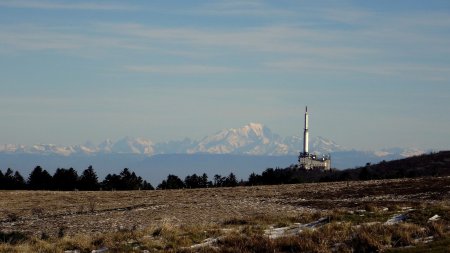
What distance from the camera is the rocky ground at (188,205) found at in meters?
33.8

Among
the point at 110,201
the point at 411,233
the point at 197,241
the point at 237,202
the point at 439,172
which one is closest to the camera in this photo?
the point at 411,233

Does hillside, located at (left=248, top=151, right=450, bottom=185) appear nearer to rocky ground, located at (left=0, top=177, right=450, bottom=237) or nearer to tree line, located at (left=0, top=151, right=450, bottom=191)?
tree line, located at (left=0, top=151, right=450, bottom=191)

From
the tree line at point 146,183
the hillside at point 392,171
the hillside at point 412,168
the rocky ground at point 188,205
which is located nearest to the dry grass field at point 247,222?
the rocky ground at point 188,205

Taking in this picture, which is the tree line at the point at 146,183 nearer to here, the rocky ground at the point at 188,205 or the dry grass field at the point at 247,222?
the rocky ground at the point at 188,205

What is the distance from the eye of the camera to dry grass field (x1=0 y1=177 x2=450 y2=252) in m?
22.8

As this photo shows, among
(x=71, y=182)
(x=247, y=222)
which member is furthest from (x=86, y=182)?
(x=247, y=222)

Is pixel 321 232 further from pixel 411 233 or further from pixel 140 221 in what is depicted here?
pixel 140 221

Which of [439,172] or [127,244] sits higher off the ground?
[439,172]

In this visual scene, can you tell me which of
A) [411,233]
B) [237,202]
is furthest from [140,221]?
[411,233]

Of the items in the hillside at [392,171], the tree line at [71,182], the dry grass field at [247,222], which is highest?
the hillside at [392,171]

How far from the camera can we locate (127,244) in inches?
963

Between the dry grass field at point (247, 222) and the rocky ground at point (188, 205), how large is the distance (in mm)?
64

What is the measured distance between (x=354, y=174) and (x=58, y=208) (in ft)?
162

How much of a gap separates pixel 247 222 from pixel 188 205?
12612mm
